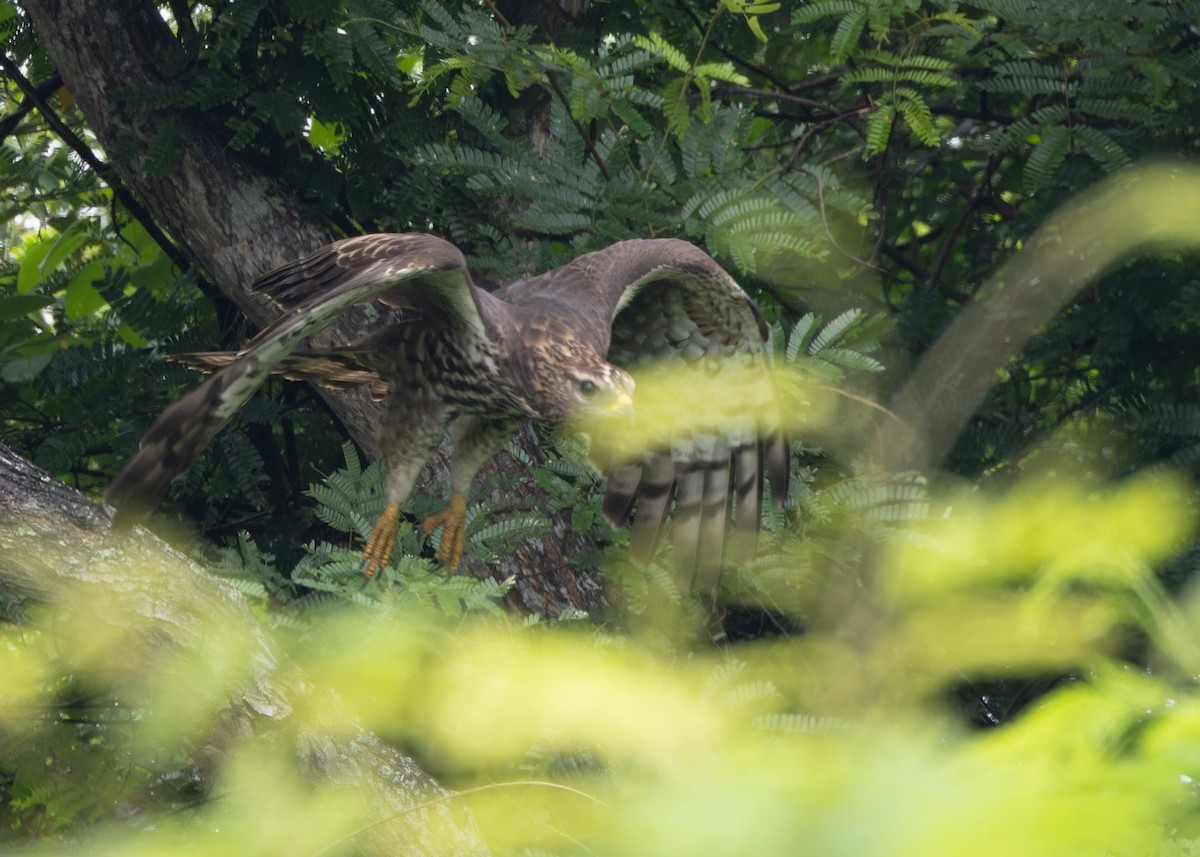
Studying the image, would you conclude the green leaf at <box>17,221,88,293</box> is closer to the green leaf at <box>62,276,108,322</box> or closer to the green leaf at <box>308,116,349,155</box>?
the green leaf at <box>62,276,108,322</box>

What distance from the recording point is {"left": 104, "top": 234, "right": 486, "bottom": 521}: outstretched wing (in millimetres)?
2322

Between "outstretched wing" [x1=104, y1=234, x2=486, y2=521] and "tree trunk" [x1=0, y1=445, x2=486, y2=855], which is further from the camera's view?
"outstretched wing" [x1=104, y1=234, x2=486, y2=521]

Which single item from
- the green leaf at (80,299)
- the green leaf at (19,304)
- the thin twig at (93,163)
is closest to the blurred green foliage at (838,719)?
the green leaf at (19,304)

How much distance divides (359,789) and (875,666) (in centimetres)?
115

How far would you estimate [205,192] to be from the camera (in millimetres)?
3684

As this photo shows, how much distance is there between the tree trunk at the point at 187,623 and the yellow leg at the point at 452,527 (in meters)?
0.97

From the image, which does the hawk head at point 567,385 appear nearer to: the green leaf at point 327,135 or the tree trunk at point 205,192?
the tree trunk at point 205,192

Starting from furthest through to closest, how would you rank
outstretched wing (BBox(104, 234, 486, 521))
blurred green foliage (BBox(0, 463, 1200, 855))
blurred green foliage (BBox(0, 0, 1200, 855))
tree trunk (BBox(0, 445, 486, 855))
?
outstretched wing (BBox(104, 234, 486, 521)) → tree trunk (BBox(0, 445, 486, 855)) → blurred green foliage (BBox(0, 0, 1200, 855)) → blurred green foliage (BBox(0, 463, 1200, 855))

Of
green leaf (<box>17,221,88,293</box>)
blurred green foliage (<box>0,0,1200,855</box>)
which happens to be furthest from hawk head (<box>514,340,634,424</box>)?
green leaf (<box>17,221,88,293</box>)

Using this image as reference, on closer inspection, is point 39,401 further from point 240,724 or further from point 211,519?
point 240,724

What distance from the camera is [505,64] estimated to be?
327 cm

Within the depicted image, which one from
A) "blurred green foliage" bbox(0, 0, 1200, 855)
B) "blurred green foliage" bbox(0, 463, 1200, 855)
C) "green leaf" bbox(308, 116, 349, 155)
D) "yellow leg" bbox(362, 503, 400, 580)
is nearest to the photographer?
"blurred green foliage" bbox(0, 463, 1200, 855)

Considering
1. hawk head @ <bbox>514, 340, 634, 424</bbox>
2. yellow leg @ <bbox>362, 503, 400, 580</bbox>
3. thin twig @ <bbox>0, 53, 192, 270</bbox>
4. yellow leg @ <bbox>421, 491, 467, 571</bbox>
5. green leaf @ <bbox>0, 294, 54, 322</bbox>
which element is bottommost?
yellow leg @ <bbox>421, 491, 467, 571</bbox>

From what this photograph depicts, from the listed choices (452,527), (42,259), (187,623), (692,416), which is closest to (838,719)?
(187,623)
